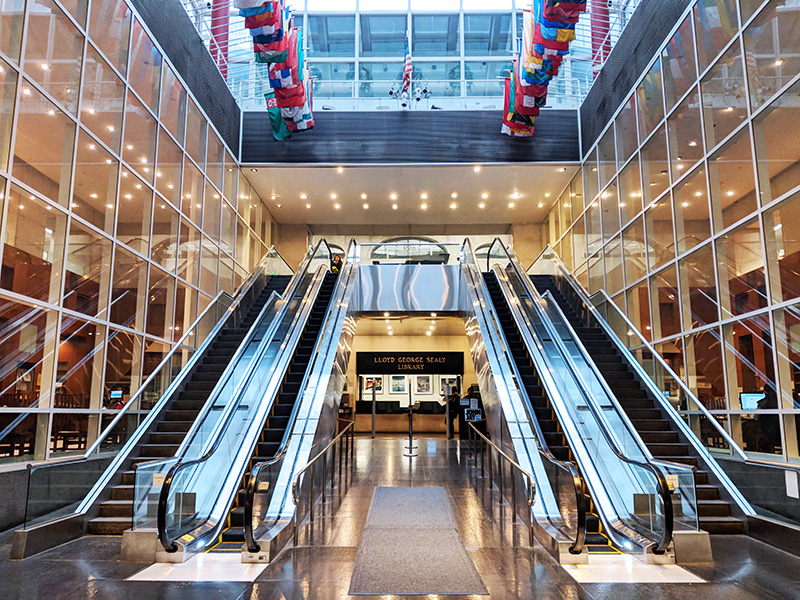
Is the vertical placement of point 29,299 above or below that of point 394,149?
below

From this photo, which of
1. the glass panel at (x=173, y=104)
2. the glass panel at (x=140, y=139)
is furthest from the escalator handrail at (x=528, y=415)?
the glass panel at (x=173, y=104)

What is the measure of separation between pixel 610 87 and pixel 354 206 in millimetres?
8809

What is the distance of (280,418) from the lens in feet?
28.3

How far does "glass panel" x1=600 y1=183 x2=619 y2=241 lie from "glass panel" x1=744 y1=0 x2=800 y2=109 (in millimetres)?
4997

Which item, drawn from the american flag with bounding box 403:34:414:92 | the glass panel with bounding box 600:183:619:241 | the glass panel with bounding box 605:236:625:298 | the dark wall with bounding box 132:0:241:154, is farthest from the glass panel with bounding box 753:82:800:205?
the american flag with bounding box 403:34:414:92

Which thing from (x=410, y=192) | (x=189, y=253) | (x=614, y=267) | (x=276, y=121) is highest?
(x=276, y=121)

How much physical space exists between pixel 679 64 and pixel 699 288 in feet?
11.6

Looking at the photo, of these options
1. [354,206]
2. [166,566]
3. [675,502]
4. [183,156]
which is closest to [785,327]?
[675,502]

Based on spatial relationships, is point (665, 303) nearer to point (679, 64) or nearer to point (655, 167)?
point (655, 167)

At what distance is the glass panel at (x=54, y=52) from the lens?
254 inches

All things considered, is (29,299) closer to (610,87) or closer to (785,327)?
→ (785,327)

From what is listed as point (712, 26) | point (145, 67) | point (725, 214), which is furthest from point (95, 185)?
point (712, 26)

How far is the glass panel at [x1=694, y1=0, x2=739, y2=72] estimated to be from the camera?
24.5 ft

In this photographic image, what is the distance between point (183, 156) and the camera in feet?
36.2
